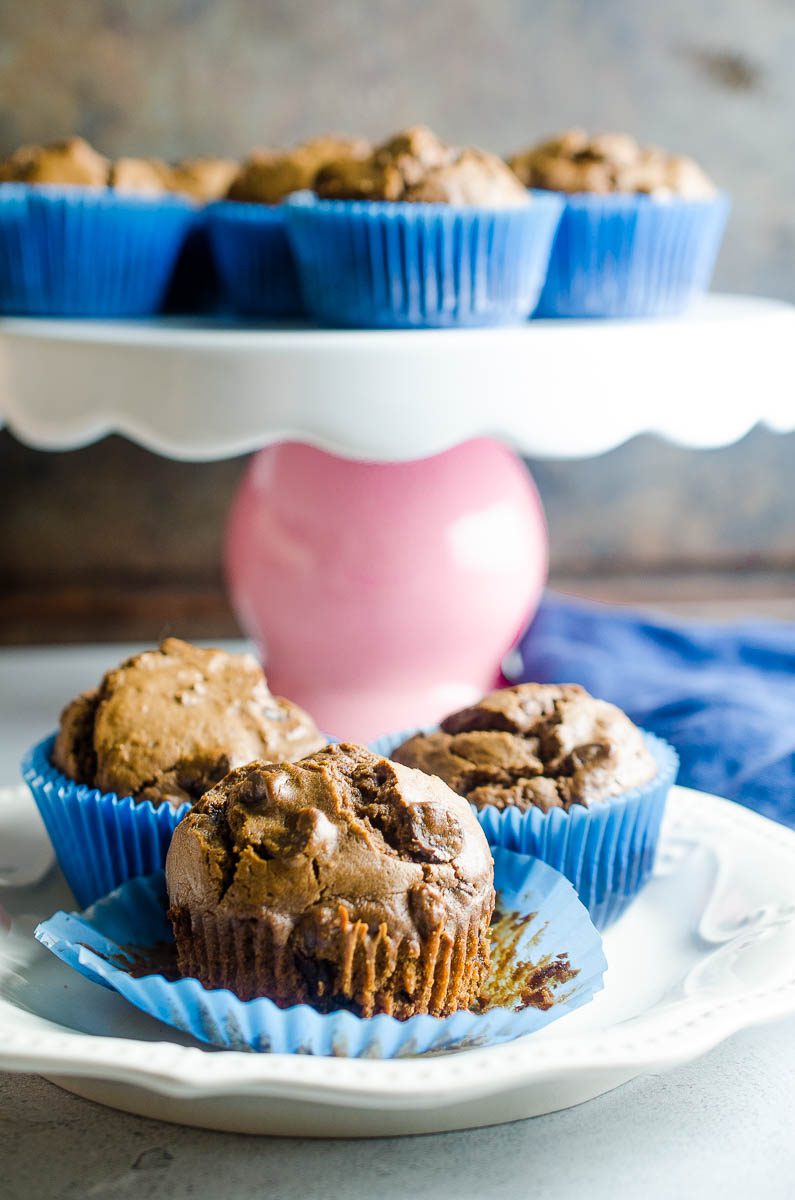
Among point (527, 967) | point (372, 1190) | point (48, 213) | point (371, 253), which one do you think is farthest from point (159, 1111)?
point (48, 213)

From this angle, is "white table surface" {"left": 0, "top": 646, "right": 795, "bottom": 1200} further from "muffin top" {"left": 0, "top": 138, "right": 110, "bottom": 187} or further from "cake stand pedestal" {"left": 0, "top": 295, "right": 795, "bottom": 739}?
"muffin top" {"left": 0, "top": 138, "right": 110, "bottom": 187}

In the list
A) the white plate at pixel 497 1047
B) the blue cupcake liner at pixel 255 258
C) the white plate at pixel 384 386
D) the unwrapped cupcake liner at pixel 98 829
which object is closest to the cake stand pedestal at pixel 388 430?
the white plate at pixel 384 386

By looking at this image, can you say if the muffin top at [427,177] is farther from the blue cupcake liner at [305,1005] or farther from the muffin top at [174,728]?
the blue cupcake liner at [305,1005]

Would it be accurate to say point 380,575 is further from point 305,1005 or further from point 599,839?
point 305,1005

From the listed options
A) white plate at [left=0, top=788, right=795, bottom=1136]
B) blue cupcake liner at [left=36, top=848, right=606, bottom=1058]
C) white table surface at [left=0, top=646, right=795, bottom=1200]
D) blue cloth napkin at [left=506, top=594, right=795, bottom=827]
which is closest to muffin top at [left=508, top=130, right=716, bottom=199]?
blue cloth napkin at [left=506, top=594, right=795, bottom=827]

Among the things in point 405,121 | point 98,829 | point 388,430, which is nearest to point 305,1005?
point 98,829

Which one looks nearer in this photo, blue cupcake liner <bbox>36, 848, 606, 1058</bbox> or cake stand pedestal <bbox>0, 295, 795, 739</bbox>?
blue cupcake liner <bbox>36, 848, 606, 1058</bbox>
